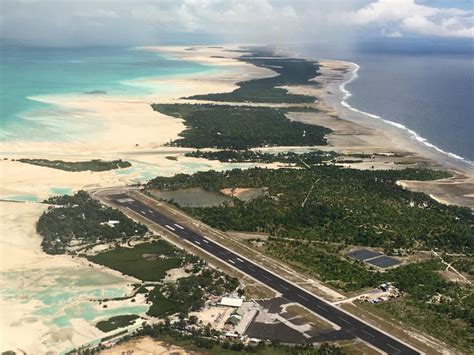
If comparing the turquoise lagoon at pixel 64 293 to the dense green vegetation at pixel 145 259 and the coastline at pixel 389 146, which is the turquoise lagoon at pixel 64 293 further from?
the coastline at pixel 389 146

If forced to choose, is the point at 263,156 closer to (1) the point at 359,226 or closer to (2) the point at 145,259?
(1) the point at 359,226

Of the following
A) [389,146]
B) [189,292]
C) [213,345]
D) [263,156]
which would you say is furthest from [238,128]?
[213,345]

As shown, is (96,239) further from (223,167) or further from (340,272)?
(223,167)

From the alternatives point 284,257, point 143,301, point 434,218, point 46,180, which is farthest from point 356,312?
point 46,180

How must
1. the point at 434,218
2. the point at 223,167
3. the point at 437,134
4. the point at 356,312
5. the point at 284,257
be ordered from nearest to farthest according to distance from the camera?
the point at 356,312
the point at 284,257
the point at 434,218
the point at 223,167
the point at 437,134

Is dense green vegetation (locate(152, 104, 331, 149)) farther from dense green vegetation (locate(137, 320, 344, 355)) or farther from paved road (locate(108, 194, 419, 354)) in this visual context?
dense green vegetation (locate(137, 320, 344, 355))
